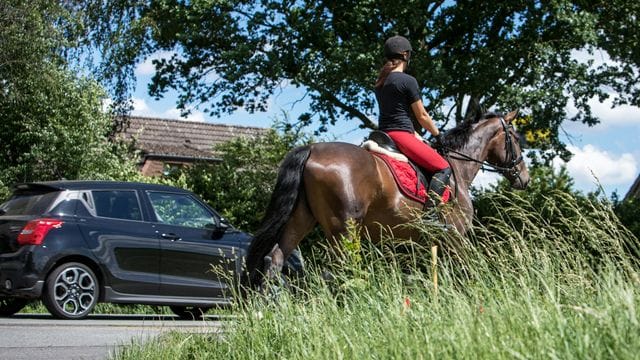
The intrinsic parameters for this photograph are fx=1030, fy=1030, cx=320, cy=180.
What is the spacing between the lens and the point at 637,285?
603cm

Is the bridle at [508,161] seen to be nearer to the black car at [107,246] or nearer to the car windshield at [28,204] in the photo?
the black car at [107,246]

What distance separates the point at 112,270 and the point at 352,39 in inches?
441

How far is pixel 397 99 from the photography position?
432 inches

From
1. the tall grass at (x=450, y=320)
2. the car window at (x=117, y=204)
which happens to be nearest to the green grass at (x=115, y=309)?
the car window at (x=117, y=204)

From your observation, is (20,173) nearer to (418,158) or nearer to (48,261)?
(48,261)

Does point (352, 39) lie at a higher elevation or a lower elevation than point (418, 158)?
higher

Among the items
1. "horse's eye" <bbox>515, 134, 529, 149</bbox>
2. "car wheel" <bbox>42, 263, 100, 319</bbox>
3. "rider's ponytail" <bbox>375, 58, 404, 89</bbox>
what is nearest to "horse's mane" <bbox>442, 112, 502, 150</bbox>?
"horse's eye" <bbox>515, 134, 529, 149</bbox>

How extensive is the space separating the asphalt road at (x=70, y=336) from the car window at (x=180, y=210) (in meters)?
2.17

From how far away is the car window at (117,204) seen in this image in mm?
13961

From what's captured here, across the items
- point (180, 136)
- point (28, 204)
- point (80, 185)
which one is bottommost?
point (28, 204)

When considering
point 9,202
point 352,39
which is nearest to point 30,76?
point 352,39

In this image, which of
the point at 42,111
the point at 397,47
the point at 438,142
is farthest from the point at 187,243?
the point at 42,111

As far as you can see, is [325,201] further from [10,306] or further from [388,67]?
[10,306]

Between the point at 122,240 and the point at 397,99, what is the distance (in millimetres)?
4816
